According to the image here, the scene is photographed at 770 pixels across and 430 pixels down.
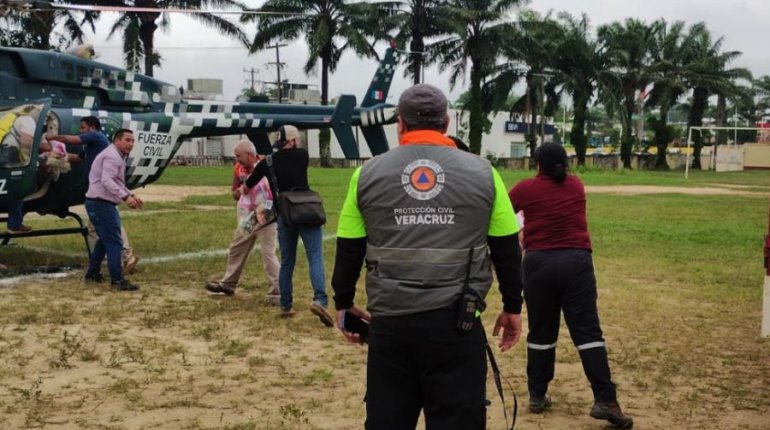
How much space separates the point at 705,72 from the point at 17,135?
62.1 meters

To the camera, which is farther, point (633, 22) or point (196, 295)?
point (633, 22)

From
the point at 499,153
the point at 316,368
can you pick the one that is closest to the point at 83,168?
the point at 316,368

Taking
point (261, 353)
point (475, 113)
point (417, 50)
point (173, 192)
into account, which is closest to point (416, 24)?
point (417, 50)

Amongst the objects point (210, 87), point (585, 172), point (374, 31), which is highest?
point (374, 31)

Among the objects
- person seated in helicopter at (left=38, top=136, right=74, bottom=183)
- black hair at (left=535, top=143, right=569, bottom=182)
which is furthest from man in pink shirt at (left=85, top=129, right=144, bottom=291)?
black hair at (left=535, top=143, right=569, bottom=182)

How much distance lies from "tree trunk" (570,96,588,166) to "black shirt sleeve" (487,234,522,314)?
54305mm

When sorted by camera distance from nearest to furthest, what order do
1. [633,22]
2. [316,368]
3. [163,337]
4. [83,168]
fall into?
[316,368] → [163,337] → [83,168] → [633,22]

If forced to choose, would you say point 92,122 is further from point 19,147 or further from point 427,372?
point 427,372

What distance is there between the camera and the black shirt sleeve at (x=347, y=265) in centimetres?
320

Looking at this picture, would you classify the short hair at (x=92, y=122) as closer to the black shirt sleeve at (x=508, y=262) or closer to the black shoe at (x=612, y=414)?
the black shoe at (x=612, y=414)

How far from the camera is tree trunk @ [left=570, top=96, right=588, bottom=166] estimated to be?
5625 cm

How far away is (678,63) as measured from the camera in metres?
63.2

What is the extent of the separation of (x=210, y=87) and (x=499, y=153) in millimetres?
40131

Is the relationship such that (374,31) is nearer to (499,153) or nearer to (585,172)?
(585,172)
